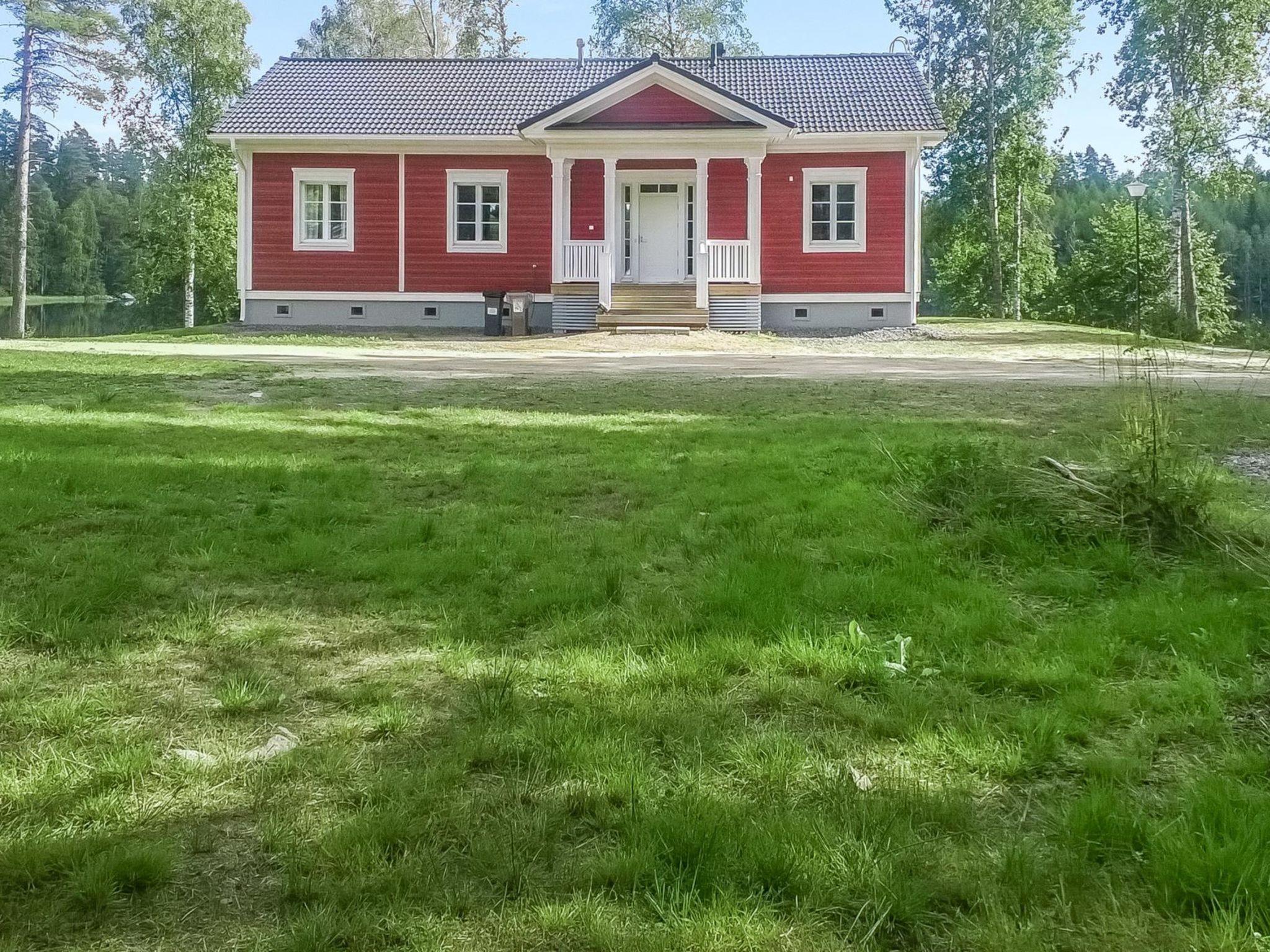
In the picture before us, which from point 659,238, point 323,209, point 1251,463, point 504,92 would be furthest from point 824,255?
point 1251,463

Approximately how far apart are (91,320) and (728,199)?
131 ft

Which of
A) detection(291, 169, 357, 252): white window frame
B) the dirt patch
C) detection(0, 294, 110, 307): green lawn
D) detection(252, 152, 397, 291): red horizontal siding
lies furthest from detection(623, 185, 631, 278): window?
detection(0, 294, 110, 307): green lawn

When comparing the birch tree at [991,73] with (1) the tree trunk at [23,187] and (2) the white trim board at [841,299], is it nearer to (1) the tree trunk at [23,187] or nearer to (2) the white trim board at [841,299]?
(2) the white trim board at [841,299]

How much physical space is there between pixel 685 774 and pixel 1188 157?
34.2 metres

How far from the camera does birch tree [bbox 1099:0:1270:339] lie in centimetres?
3100

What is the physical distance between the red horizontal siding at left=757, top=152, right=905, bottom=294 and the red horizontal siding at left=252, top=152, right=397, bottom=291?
8.23 metres

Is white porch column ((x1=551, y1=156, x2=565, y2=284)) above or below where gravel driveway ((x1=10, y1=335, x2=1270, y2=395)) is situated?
above

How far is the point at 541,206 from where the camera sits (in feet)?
83.1

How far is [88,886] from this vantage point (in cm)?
211

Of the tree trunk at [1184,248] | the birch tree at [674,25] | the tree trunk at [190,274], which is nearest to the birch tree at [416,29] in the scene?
the birch tree at [674,25]

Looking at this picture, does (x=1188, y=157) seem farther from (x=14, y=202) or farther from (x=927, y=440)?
(x=14, y=202)

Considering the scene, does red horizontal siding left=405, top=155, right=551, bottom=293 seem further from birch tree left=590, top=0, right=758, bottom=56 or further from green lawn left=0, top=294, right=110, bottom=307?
green lawn left=0, top=294, right=110, bottom=307

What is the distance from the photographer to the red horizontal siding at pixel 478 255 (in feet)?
83.1

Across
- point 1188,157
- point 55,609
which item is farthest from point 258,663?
point 1188,157
